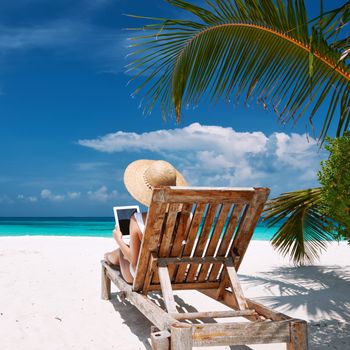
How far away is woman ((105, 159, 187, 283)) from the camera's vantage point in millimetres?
3486

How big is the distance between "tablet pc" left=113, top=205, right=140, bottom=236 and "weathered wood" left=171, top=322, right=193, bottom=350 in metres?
1.77

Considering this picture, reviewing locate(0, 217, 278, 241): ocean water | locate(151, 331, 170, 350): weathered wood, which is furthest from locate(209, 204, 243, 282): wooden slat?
locate(0, 217, 278, 241): ocean water

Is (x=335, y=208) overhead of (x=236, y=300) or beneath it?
overhead

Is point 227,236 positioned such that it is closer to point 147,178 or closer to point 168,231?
point 168,231

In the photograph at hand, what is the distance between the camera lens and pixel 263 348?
3.42m

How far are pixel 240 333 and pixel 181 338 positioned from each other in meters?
0.38

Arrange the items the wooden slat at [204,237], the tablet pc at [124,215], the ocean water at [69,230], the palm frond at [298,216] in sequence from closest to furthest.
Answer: the wooden slat at [204,237]
the tablet pc at [124,215]
the palm frond at [298,216]
the ocean water at [69,230]

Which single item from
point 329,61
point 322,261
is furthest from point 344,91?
point 322,261

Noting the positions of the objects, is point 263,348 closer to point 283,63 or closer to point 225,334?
point 225,334

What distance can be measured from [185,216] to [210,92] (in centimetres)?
178

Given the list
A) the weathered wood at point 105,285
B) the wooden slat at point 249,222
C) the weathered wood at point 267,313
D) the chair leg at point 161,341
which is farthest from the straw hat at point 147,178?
the weathered wood at point 105,285

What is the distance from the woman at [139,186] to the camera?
3.49 meters

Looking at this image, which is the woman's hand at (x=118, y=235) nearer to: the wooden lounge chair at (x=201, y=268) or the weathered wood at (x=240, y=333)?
the wooden lounge chair at (x=201, y=268)

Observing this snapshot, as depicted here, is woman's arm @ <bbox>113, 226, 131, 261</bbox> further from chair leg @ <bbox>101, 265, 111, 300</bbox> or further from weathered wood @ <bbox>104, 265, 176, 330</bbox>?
chair leg @ <bbox>101, 265, 111, 300</bbox>
